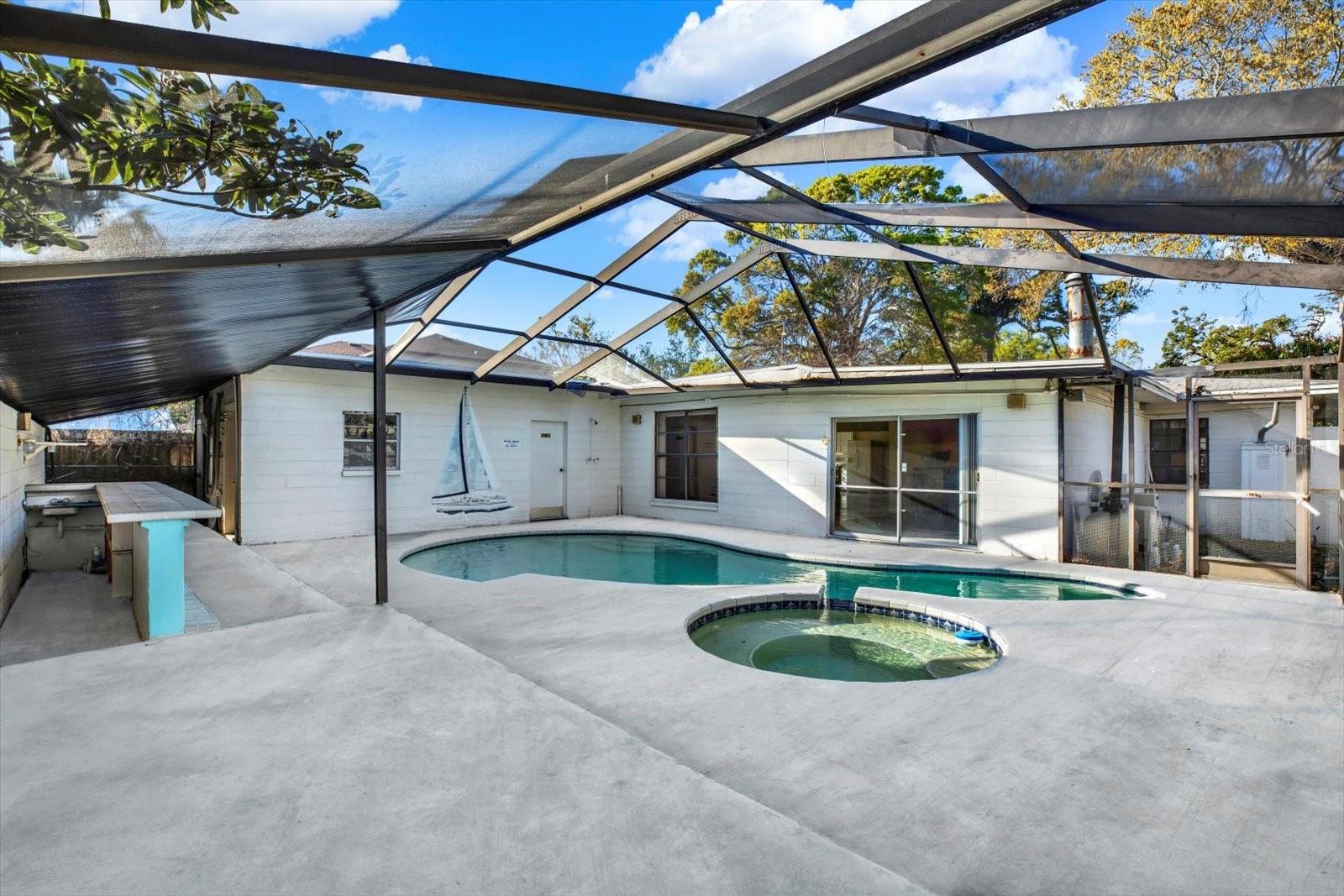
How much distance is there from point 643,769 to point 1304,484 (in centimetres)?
676

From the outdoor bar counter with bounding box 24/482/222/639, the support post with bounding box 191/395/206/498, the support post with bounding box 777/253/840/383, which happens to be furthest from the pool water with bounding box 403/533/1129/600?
the support post with bounding box 191/395/206/498

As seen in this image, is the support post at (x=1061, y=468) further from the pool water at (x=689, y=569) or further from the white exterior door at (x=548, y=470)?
the white exterior door at (x=548, y=470)

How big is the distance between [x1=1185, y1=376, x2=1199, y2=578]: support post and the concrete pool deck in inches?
96.8

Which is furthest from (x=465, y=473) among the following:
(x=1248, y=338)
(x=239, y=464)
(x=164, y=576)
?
(x=1248, y=338)

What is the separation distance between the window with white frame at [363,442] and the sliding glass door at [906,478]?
652cm

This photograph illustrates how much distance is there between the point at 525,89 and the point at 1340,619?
6.76 meters

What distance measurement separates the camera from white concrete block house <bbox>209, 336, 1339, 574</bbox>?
26.4 feet

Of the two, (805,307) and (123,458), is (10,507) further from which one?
(805,307)

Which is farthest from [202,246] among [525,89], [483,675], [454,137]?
[483,675]

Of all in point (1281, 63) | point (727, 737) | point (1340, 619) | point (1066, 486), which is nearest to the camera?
point (727, 737)

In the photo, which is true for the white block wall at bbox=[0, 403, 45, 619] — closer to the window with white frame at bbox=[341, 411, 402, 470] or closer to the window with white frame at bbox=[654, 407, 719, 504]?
the window with white frame at bbox=[341, 411, 402, 470]

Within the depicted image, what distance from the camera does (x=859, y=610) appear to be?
5820 mm

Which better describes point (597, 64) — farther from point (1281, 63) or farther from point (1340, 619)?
point (1281, 63)

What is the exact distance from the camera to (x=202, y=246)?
6.62 feet
